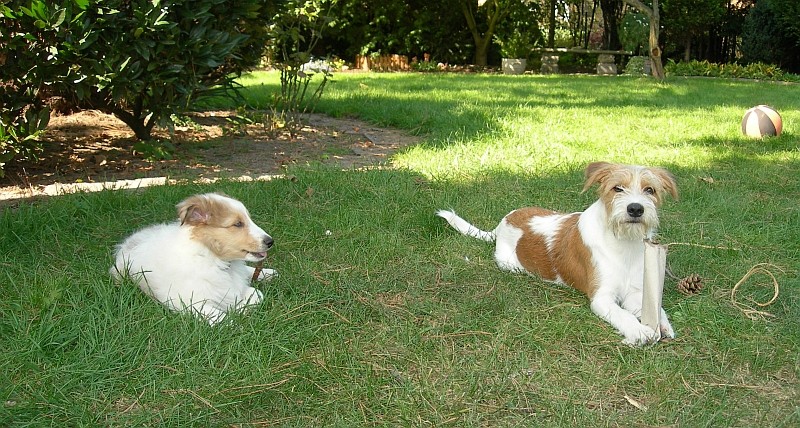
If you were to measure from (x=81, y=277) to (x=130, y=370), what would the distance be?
112 cm

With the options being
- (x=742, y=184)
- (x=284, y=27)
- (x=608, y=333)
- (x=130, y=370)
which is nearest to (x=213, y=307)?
(x=130, y=370)

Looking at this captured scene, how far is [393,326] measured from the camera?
3.81m

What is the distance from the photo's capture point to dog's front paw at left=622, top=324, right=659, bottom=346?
11.9ft

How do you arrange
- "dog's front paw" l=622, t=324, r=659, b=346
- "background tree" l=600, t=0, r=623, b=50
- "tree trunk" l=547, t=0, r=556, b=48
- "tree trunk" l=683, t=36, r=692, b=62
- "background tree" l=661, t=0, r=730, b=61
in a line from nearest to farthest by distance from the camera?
"dog's front paw" l=622, t=324, r=659, b=346
"background tree" l=661, t=0, r=730, b=61
"tree trunk" l=683, t=36, r=692, b=62
"background tree" l=600, t=0, r=623, b=50
"tree trunk" l=547, t=0, r=556, b=48

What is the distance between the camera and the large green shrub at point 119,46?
579cm

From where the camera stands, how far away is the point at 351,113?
11.5 meters

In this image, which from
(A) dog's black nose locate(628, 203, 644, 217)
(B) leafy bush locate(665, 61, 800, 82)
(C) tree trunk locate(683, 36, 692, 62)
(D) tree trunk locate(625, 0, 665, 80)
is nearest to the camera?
(A) dog's black nose locate(628, 203, 644, 217)

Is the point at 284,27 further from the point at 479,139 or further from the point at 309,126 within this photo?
the point at 479,139

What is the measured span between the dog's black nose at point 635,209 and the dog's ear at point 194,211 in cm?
233

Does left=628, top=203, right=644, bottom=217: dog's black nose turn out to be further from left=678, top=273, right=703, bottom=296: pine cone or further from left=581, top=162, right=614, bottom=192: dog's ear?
left=678, top=273, right=703, bottom=296: pine cone

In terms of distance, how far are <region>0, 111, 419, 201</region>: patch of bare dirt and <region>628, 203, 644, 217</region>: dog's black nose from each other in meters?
4.02

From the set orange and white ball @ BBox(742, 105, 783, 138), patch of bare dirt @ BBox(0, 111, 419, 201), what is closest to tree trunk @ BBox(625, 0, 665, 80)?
orange and white ball @ BBox(742, 105, 783, 138)

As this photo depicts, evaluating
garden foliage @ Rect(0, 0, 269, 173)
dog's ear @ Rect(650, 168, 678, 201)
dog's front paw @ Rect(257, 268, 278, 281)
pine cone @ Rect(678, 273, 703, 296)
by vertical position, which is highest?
garden foliage @ Rect(0, 0, 269, 173)

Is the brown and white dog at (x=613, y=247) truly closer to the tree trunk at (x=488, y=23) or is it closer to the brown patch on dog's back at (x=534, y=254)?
the brown patch on dog's back at (x=534, y=254)
